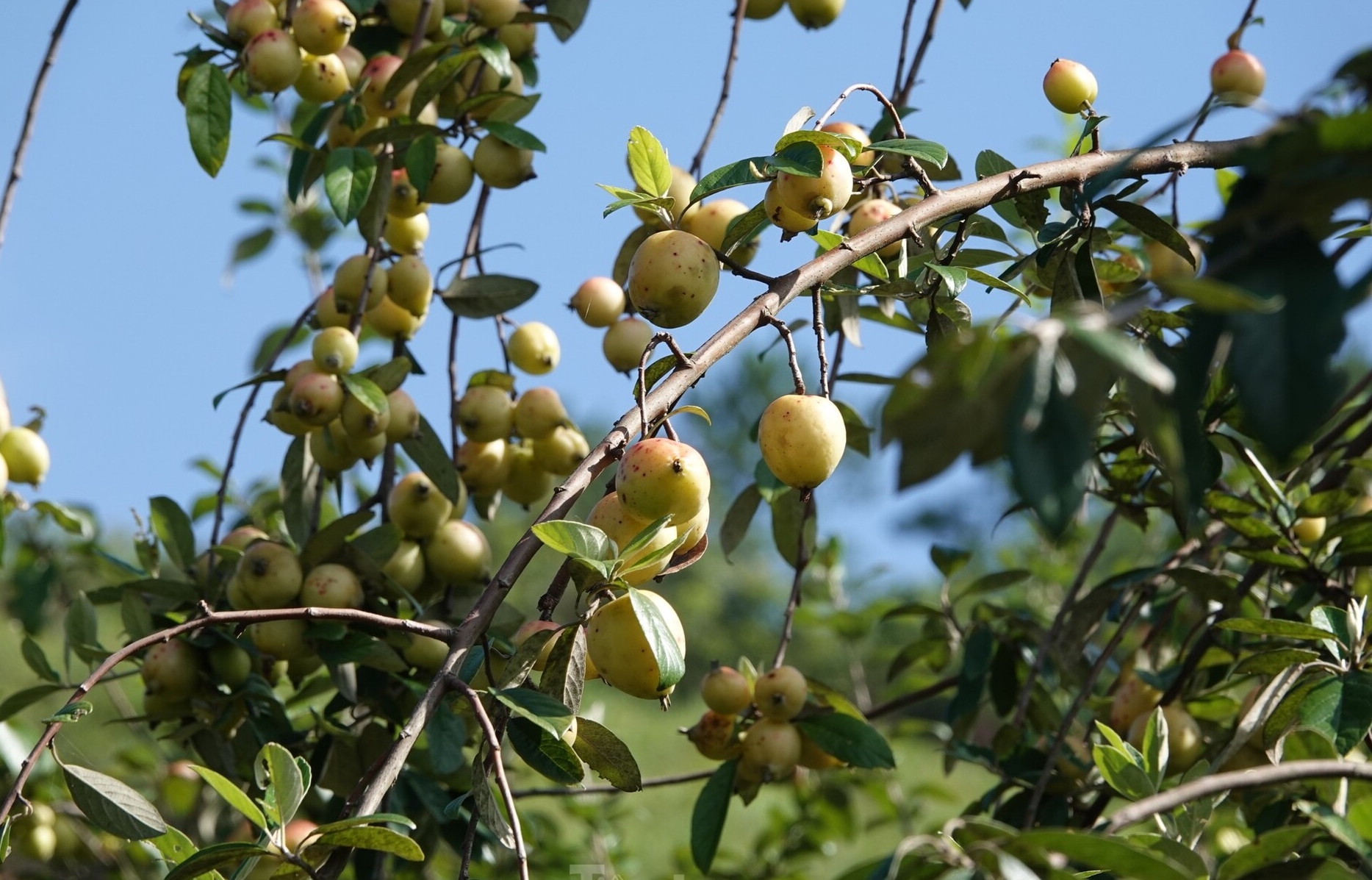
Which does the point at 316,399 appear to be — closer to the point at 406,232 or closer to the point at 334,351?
the point at 334,351

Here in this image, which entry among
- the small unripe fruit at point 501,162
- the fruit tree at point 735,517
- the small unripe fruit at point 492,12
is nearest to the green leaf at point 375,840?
the fruit tree at point 735,517

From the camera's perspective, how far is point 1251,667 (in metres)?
1.05

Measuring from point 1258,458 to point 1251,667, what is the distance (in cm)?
33

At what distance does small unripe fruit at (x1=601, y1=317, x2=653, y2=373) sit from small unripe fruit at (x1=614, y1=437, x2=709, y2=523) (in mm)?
503

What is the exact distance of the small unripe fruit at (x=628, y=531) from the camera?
83 centimetres

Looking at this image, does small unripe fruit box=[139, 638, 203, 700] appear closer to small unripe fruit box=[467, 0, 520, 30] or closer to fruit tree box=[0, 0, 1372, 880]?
fruit tree box=[0, 0, 1372, 880]

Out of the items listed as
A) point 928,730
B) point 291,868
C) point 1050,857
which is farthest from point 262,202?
point 1050,857

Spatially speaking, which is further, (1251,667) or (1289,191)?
(1251,667)

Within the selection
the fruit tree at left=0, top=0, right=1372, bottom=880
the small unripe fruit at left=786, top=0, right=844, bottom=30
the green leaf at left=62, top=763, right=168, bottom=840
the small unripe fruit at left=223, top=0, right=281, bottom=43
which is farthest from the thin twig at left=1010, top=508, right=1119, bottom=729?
the small unripe fruit at left=223, top=0, right=281, bottom=43

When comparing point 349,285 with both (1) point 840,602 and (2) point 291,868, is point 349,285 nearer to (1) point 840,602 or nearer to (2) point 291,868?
(2) point 291,868

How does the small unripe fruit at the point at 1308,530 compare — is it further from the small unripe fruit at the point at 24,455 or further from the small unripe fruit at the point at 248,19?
the small unripe fruit at the point at 24,455

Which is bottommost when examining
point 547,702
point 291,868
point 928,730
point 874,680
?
point 874,680

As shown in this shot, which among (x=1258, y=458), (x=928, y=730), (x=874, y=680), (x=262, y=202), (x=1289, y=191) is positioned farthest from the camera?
(x=874, y=680)

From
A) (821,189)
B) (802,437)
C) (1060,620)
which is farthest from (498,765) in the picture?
(1060,620)
